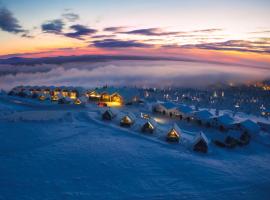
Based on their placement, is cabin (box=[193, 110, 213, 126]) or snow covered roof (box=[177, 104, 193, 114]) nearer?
cabin (box=[193, 110, 213, 126])

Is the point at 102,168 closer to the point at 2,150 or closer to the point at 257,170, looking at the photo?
the point at 2,150

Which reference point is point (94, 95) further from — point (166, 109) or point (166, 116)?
point (166, 116)

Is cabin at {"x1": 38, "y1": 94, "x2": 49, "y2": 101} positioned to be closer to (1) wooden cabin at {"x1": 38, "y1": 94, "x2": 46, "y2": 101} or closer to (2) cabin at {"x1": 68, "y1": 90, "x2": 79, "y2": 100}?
(1) wooden cabin at {"x1": 38, "y1": 94, "x2": 46, "y2": 101}

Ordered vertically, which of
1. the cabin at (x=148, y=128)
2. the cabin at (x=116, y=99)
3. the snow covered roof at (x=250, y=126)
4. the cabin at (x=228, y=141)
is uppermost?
the cabin at (x=116, y=99)

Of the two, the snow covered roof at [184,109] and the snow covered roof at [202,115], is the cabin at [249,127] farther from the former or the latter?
the snow covered roof at [184,109]

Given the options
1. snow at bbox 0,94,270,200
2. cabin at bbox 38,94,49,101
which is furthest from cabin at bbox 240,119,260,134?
cabin at bbox 38,94,49,101

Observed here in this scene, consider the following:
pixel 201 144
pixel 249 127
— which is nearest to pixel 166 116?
pixel 249 127

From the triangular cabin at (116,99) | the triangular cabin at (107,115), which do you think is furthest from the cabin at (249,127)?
the triangular cabin at (116,99)

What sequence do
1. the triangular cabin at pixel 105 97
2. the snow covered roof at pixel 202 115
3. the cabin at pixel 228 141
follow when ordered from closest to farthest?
the cabin at pixel 228 141, the snow covered roof at pixel 202 115, the triangular cabin at pixel 105 97
